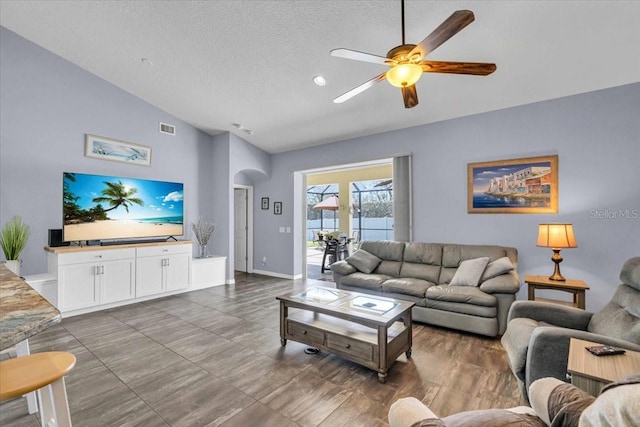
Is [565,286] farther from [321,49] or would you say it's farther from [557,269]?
[321,49]

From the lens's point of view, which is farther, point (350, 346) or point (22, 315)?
point (350, 346)

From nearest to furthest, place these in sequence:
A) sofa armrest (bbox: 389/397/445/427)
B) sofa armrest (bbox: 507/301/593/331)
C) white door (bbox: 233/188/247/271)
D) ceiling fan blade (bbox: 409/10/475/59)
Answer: sofa armrest (bbox: 389/397/445/427) < ceiling fan blade (bbox: 409/10/475/59) < sofa armrest (bbox: 507/301/593/331) < white door (bbox: 233/188/247/271)

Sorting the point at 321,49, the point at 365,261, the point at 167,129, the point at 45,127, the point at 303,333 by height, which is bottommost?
the point at 303,333

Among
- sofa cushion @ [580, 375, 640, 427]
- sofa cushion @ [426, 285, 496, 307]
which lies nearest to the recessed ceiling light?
sofa cushion @ [426, 285, 496, 307]

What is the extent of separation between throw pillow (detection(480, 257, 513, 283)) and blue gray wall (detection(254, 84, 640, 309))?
650mm

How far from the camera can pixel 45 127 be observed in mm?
4238

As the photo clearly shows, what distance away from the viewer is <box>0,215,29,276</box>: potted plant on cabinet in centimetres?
360

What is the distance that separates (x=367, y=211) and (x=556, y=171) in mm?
5922

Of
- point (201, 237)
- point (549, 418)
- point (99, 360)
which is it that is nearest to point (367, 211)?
point (201, 237)

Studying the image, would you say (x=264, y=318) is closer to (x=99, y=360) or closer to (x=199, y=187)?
(x=99, y=360)

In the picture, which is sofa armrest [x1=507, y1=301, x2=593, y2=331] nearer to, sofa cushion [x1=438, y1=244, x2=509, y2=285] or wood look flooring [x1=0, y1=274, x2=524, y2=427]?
wood look flooring [x1=0, y1=274, x2=524, y2=427]

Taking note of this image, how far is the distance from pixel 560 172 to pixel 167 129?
640 cm

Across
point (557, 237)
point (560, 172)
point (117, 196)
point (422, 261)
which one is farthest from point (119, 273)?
point (560, 172)

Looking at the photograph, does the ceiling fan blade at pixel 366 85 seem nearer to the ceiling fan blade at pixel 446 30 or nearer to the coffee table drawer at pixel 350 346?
the ceiling fan blade at pixel 446 30
